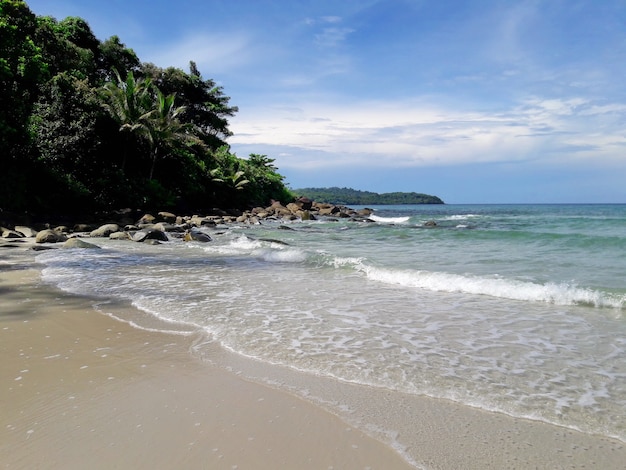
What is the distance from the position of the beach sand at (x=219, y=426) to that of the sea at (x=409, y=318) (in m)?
0.25

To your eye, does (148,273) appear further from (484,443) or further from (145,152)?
(145,152)

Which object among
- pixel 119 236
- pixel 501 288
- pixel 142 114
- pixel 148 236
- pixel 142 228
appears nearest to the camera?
pixel 501 288

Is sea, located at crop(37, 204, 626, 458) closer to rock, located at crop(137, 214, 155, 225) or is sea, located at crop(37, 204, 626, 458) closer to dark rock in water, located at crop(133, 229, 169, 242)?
dark rock in water, located at crop(133, 229, 169, 242)

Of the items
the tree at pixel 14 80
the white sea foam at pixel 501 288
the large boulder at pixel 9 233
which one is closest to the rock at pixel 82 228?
the large boulder at pixel 9 233

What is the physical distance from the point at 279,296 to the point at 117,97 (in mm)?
22286

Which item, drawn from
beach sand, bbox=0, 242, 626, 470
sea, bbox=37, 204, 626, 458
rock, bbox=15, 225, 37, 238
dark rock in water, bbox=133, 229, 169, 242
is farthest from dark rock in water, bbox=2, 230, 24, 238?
beach sand, bbox=0, 242, 626, 470

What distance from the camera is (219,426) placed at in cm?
281

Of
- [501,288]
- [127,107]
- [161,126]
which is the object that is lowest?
[501,288]

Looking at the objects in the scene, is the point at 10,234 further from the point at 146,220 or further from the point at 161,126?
the point at 161,126

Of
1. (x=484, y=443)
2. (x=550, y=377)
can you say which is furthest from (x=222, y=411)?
(x=550, y=377)

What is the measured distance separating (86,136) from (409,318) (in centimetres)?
2224

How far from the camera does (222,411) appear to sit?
3035 mm

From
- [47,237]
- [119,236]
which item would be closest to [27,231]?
[47,237]

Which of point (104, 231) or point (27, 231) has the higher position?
point (27, 231)
